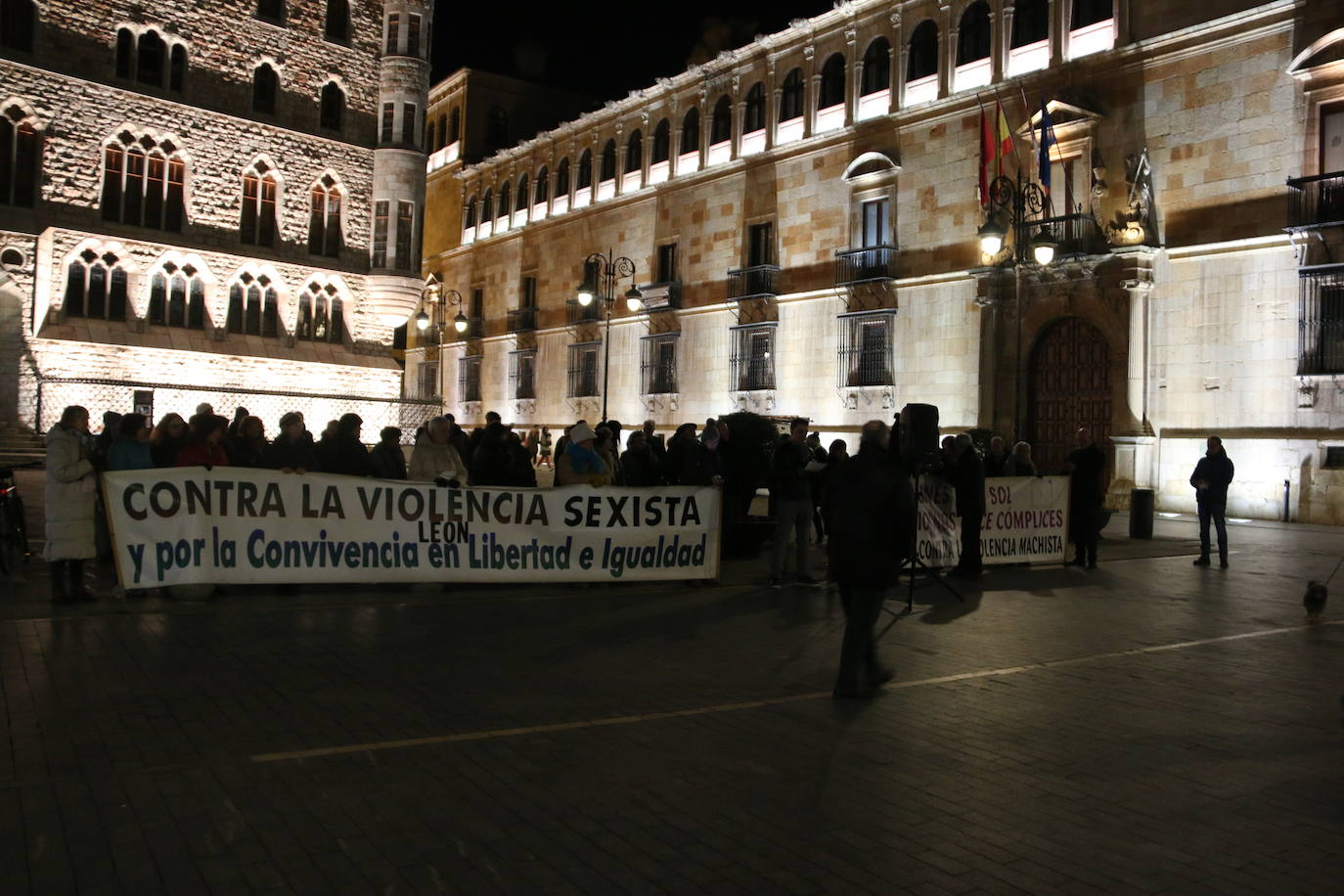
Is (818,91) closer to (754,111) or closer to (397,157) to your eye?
(754,111)

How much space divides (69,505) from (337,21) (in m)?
28.9

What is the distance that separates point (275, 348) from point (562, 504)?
24659 millimetres

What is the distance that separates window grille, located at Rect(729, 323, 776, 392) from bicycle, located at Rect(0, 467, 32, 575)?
25292mm

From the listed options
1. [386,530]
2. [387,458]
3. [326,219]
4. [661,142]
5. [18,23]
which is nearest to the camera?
[386,530]

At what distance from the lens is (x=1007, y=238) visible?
28.5 m

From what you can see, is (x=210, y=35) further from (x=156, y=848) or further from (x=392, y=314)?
(x=156, y=848)

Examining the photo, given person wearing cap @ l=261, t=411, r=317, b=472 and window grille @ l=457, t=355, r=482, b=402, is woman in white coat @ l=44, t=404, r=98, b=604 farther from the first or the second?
window grille @ l=457, t=355, r=482, b=402

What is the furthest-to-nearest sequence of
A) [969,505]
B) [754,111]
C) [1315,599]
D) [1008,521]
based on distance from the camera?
[754,111]
[1008,521]
[969,505]
[1315,599]

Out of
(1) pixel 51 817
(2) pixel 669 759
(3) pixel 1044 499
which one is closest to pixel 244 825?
(1) pixel 51 817

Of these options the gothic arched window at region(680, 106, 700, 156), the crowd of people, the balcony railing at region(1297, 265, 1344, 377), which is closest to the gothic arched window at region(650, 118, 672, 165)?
the gothic arched window at region(680, 106, 700, 156)

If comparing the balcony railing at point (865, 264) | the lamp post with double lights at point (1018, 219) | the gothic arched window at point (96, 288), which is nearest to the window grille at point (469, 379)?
the gothic arched window at point (96, 288)

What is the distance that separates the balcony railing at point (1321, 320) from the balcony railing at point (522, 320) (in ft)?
98.5

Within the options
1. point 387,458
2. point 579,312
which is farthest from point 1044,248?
point 579,312

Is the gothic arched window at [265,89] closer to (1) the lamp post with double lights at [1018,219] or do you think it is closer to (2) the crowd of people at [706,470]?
(2) the crowd of people at [706,470]
